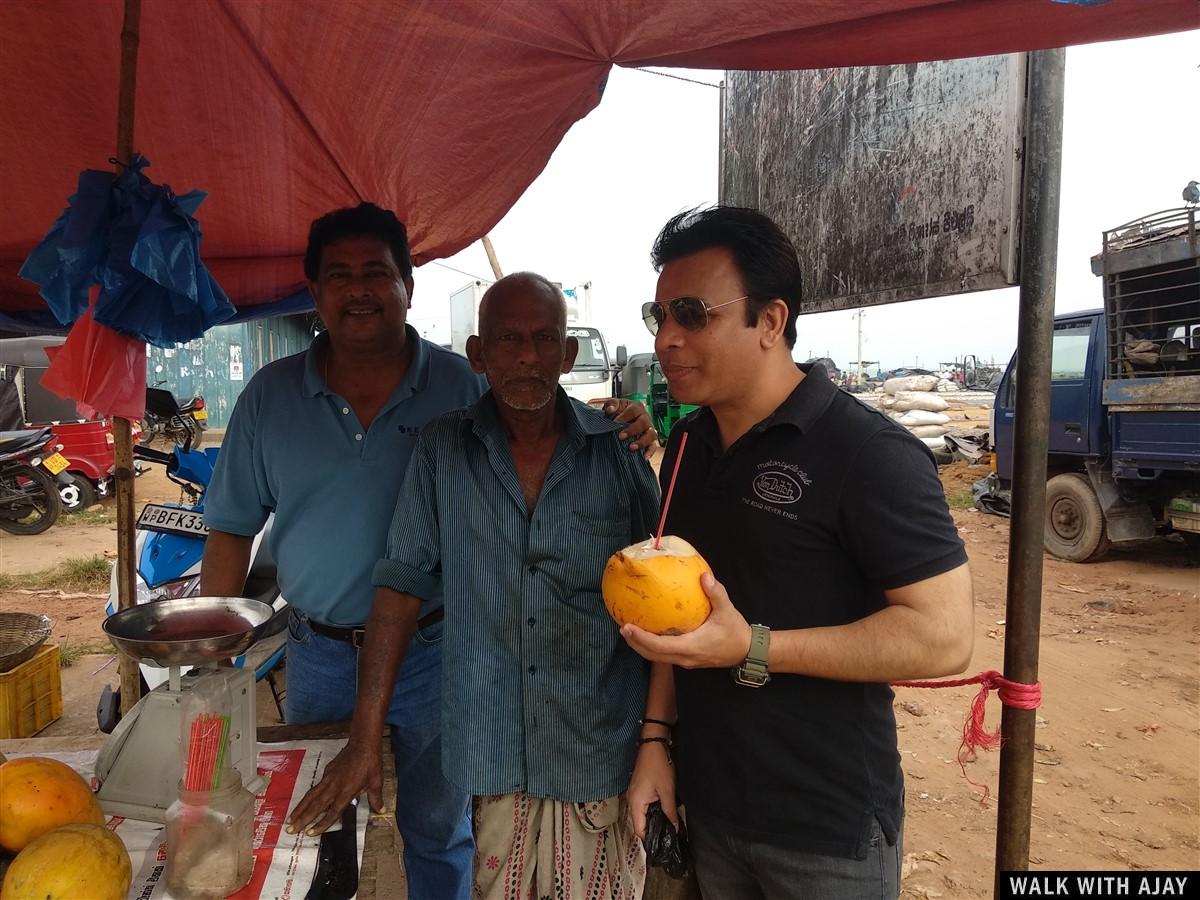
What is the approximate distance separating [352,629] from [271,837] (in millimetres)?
901

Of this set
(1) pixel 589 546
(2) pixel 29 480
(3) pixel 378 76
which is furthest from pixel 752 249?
(2) pixel 29 480

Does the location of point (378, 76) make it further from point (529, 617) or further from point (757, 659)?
point (757, 659)

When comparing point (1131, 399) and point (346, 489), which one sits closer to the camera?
point (346, 489)

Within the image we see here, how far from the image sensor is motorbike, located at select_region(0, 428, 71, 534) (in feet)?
27.8

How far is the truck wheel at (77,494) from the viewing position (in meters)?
10.2

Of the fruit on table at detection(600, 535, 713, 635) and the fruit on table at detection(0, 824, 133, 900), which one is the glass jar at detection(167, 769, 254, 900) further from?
the fruit on table at detection(600, 535, 713, 635)

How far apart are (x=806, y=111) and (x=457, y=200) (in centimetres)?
173

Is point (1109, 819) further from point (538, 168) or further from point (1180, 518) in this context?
point (1180, 518)

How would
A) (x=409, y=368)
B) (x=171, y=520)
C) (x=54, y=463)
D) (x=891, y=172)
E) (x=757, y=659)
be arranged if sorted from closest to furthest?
(x=757, y=659) < (x=891, y=172) < (x=409, y=368) < (x=171, y=520) < (x=54, y=463)

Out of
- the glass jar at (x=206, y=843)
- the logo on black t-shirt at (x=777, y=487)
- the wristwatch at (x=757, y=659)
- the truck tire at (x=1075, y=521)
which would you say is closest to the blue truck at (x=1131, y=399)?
the truck tire at (x=1075, y=521)

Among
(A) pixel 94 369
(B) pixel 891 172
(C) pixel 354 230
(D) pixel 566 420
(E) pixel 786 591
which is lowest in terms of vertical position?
(E) pixel 786 591

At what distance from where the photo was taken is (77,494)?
33.9ft

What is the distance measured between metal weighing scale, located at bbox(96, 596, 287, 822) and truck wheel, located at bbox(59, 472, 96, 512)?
10.5m

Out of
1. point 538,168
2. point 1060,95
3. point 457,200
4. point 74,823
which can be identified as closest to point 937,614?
point 1060,95
